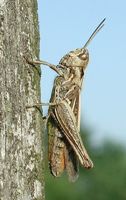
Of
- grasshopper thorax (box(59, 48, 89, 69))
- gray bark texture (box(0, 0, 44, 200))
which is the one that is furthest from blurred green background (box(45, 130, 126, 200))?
gray bark texture (box(0, 0, 44, 200))

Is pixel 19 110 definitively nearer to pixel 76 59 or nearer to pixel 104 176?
pixel 76 59

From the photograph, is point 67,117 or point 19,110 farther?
point 67,117

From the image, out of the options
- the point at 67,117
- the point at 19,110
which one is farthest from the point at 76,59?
the point at 19,110

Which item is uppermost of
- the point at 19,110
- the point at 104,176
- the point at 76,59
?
the point at 76,59

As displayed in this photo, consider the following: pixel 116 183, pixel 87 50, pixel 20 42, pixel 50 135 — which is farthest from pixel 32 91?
pixel 116 183

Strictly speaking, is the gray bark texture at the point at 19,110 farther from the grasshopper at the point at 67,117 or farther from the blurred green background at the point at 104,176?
the blurred green background at the point at 104,176

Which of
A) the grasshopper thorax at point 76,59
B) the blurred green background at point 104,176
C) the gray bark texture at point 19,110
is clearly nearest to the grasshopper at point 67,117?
the grasshopper thorax at point 76,59

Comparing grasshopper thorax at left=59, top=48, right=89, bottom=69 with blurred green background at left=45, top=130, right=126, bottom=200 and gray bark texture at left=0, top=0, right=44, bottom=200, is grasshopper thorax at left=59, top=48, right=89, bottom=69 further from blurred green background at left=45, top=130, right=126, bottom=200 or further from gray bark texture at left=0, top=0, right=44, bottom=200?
blurred green background at left=45, top=130, right=126, bottom=200
